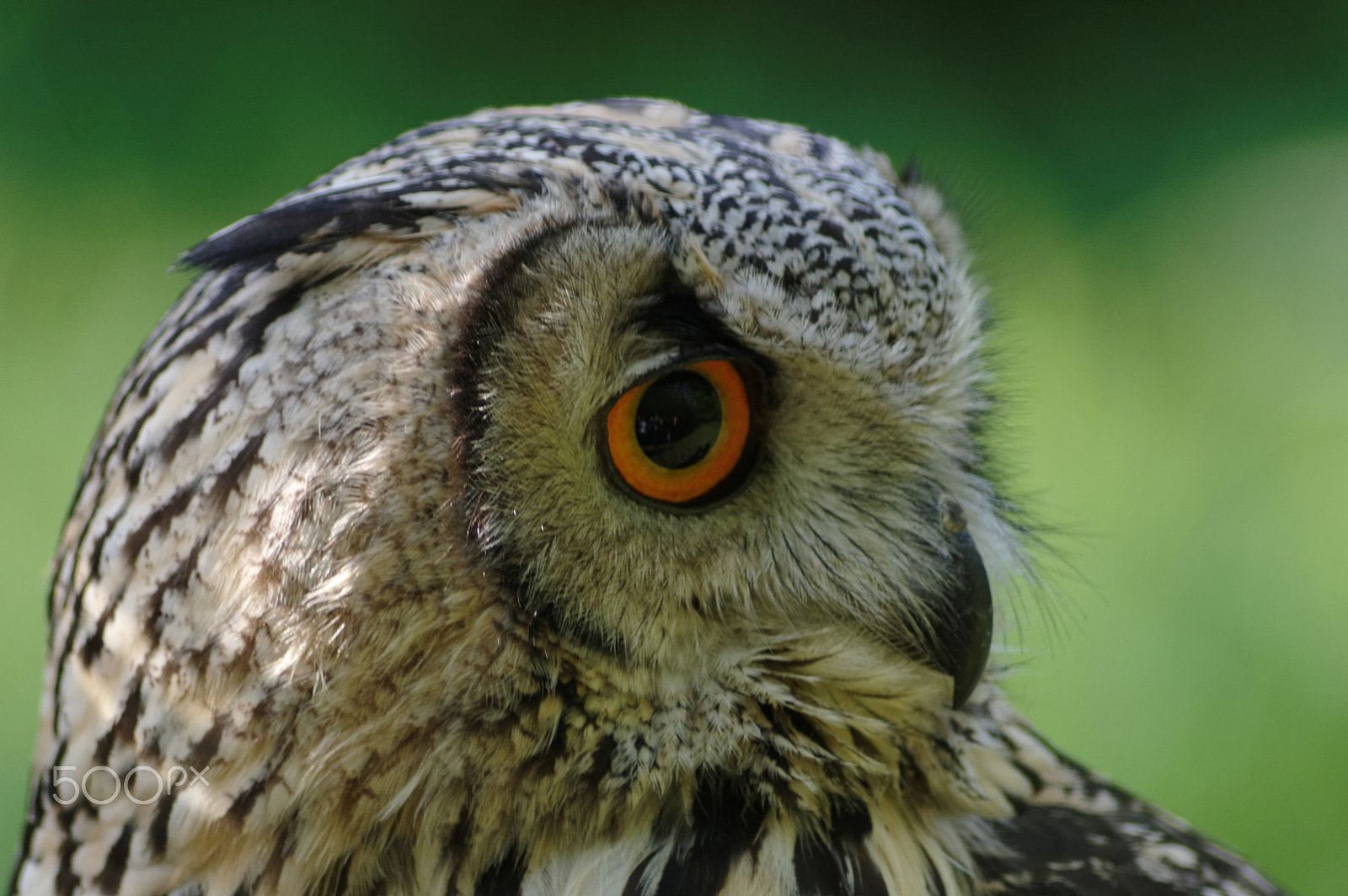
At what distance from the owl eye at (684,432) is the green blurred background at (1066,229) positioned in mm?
1220

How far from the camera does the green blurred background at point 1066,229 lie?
9.27ft

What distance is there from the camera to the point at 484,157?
3.42ft

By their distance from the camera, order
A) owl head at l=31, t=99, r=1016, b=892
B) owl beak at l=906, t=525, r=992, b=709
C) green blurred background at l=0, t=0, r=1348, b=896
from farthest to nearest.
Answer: green blurred background at l=0, t=0, r=1348, b=896
owl beak at l=906, t=525, r=992, b=709
owl head at l=31, t=99, r=1016, b=892

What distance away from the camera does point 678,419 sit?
3.19ft

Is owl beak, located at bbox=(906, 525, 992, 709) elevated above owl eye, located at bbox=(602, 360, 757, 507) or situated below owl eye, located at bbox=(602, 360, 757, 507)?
below

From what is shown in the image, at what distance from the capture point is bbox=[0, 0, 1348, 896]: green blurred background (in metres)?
2.83

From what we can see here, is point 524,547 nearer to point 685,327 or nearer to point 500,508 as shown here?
point 500,508
